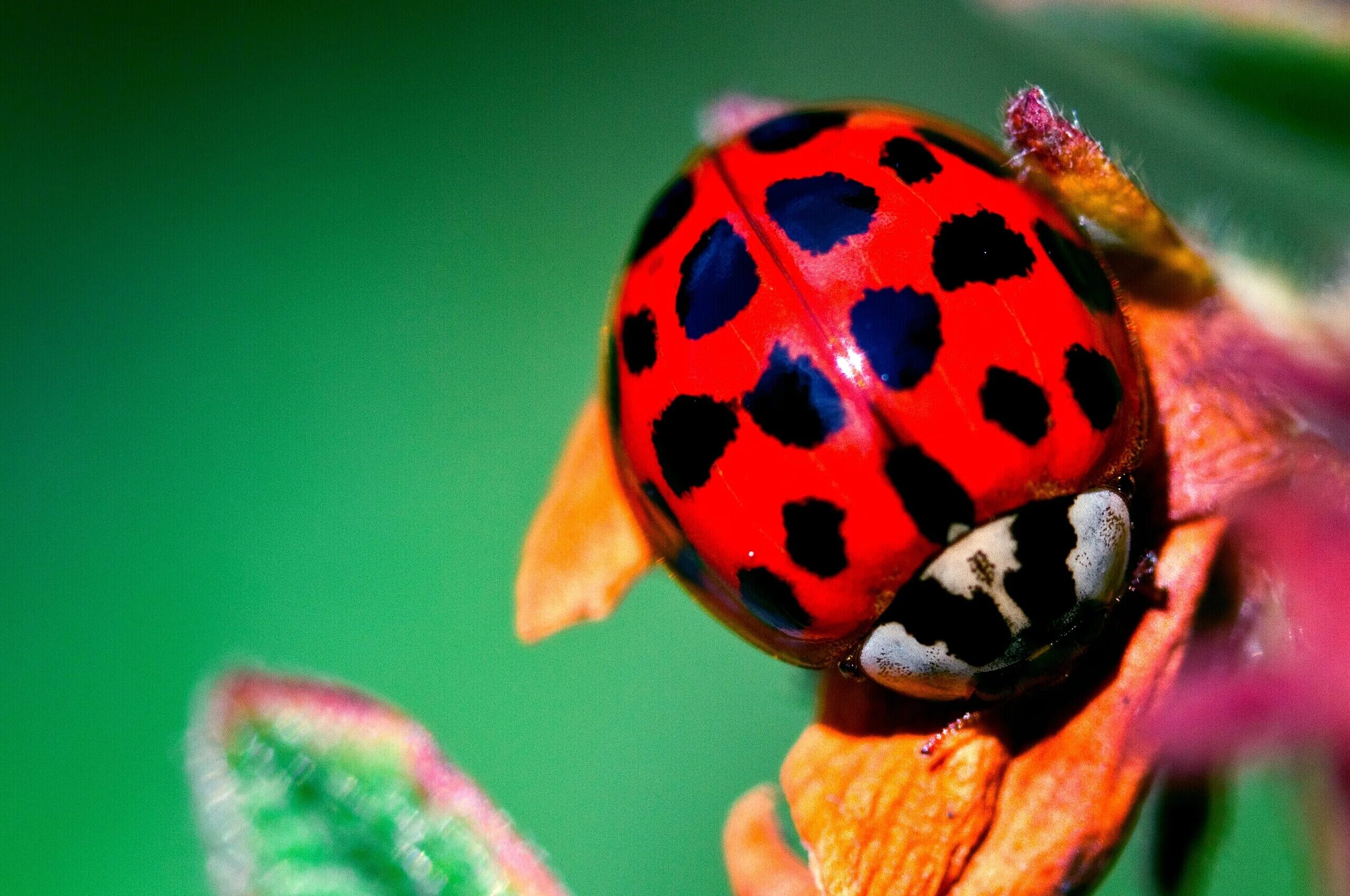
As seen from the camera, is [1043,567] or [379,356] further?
[379,356]

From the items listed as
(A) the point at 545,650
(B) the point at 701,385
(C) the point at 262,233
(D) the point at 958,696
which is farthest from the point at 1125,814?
(C) the point at 262,233

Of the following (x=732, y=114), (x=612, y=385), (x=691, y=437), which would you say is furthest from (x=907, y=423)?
(x=732, y=114)

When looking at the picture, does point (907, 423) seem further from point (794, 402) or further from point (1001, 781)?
point (1001, 781)

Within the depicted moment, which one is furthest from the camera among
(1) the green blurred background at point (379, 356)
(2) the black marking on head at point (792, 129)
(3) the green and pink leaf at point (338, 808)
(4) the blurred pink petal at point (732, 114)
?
(1) the green blurred background at point (379, 356)

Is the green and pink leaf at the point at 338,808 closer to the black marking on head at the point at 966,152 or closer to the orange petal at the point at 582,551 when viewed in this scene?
the orange petal at the point at 582,551

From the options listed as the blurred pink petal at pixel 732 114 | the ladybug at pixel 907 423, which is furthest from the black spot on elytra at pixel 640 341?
the blurred pink petal at pixel 732 114

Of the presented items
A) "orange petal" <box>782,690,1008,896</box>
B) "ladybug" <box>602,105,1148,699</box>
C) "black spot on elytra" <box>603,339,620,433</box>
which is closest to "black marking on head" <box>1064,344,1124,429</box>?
"ladybug" <box>602,105,1148,699</box>

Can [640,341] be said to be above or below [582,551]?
above
